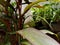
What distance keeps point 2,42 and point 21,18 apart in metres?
A: 0.13

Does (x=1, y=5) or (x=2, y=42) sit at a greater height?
(x=1, y=5)

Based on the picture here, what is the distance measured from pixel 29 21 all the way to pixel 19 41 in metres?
0.18

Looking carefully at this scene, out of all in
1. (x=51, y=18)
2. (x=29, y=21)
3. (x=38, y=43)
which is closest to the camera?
(x=38, y=43)

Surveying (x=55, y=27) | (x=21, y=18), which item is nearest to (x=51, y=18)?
(x=55, y=27)

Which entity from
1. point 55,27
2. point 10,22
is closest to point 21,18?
point 10,22

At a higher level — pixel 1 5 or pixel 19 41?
pixel 1 5

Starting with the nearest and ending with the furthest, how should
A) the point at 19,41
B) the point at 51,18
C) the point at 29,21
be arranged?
the point at 19,41, the point at 29,21, the point at 51,18

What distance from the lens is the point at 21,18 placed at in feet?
2.01

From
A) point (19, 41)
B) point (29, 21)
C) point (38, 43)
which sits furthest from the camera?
point (29, 21)

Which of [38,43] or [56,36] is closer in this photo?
[38,43]

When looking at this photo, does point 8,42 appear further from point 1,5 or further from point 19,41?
point 1,5

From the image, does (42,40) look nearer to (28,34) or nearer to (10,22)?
(28,34)

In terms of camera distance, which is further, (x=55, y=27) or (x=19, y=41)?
(x=55, y=27)

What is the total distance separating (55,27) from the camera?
807mm
